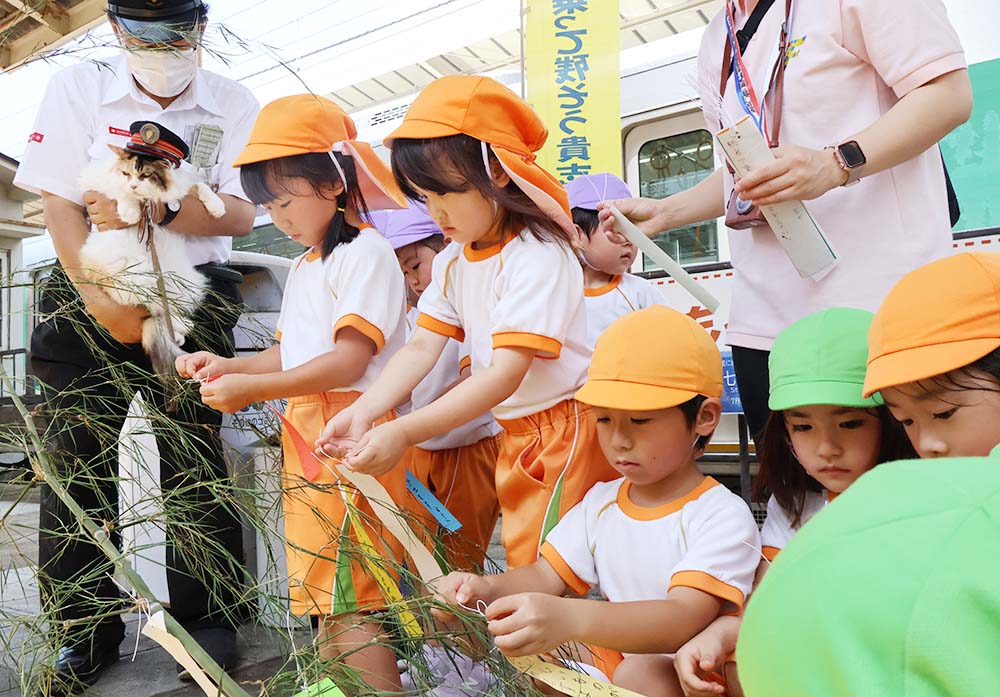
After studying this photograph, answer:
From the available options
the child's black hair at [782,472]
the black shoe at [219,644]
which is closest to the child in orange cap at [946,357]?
the child's black hair at [782,472]

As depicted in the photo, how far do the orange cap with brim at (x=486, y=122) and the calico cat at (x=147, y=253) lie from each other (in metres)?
0.63

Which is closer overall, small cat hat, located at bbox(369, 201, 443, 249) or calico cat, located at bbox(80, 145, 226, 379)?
calico cat, located at bbox(80, 145, 226, 379)

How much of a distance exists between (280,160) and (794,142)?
Result: 101 centimetres

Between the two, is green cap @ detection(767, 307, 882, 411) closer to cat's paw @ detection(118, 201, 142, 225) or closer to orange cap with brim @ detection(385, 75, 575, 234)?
orange cap with brim @ detection(385, 75, 575, 234)

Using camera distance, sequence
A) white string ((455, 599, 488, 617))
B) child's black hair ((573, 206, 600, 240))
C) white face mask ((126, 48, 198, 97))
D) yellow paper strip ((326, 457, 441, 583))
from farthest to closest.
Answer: child's black hair ((573, 206, 600, 240)), white face mask ((126, 48, 198, 97)), yellow paper strip ((326, 457, 441, 583)), white string ((455, 599, 488, 617))

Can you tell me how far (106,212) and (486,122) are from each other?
969 millimetres

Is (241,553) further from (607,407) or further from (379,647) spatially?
(607,407)

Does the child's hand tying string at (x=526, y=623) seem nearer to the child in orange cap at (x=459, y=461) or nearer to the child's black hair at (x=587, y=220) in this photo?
the child in orange cap at (x=459, y=461)

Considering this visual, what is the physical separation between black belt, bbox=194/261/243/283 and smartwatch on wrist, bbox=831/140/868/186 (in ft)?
4.66

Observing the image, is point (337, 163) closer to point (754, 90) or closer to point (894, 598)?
point (754, 90)

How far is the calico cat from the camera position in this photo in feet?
5.65

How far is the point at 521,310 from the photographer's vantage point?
1.42 meters

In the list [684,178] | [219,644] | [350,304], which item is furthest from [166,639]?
[684,178]

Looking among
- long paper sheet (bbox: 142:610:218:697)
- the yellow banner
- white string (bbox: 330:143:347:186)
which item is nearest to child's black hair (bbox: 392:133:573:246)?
white string (bbox: 330:143:347:186)
